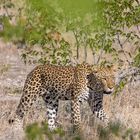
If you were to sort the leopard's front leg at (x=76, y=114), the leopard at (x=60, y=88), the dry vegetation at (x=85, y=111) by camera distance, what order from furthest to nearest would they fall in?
the leopard at (x=60, y=88)
the leopard's front leg at (x=76, y=114)
the dry vegetation at (x=85, y=111)

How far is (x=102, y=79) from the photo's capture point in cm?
868

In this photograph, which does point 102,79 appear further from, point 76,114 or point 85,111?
point 85,111

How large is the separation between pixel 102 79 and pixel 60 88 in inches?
33.3

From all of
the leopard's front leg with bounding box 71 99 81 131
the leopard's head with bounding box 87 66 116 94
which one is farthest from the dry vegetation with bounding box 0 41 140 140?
the leopard's head with bounding box 87 66 116 94

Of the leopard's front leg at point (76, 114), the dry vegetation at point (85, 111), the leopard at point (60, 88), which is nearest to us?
the dry vegetation at point (85, 111)

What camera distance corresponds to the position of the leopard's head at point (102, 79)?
8445 millimetres

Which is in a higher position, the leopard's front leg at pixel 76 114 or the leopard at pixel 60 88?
the leopard at pixel 60 88

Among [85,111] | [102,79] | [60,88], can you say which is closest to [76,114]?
[102,79]

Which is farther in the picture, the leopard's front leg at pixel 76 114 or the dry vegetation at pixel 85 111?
the leopard's front leg at pixel 76 114

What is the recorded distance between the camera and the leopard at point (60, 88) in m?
9.02

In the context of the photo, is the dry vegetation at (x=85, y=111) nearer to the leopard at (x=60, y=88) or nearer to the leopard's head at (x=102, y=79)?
the leopard at (x=60, y=88)

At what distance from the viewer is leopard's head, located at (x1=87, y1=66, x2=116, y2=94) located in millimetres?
8445

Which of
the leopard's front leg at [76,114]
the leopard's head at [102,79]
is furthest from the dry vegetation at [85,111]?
the leopard's head at [102,79]

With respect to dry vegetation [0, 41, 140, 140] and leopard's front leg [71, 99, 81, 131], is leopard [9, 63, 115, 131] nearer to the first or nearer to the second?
leopard's front leg [71, 99, 81, 131]
